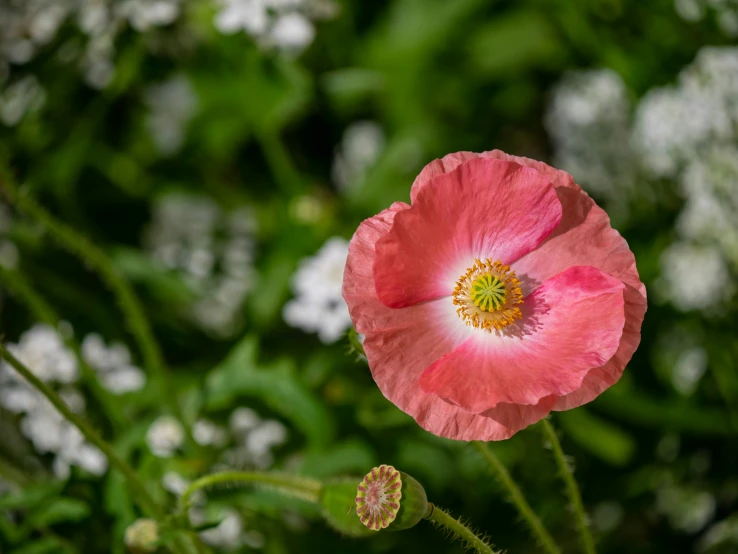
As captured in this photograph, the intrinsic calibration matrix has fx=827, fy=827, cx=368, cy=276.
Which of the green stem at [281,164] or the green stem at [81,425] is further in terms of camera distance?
the green stem at [281,164]

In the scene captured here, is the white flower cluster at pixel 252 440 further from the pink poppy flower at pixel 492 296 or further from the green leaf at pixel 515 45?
the green leaf at pixel 515 45

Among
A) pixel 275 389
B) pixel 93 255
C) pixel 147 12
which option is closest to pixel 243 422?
pixel 275 389

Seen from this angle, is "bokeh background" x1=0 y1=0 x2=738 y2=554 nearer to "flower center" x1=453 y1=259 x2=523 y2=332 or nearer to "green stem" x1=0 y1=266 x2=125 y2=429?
"green stem" x1=0 y1=266 x2=125 y2=429

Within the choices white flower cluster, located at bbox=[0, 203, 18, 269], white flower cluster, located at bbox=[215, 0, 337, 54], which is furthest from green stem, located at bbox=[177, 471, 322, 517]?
white flower cluster, located at bbox=[0, 203, 18, 269]

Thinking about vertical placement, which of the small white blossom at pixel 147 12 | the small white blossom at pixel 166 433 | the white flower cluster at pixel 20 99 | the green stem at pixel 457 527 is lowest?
the small white blossom at pixel 166 433

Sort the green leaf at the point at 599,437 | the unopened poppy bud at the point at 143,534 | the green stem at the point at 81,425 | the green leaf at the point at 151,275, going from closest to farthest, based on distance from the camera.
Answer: the green stem at the point at 81,425 < the unopened poppy bud at the point at 143,534 < the green leaf at the point at 599,437 < the green leaf at the point at 151,275

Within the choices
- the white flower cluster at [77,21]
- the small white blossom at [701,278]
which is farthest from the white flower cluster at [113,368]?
the small white blossom at [701,278]

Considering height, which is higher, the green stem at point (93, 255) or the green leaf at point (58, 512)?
the green stem at point (93, 255)
